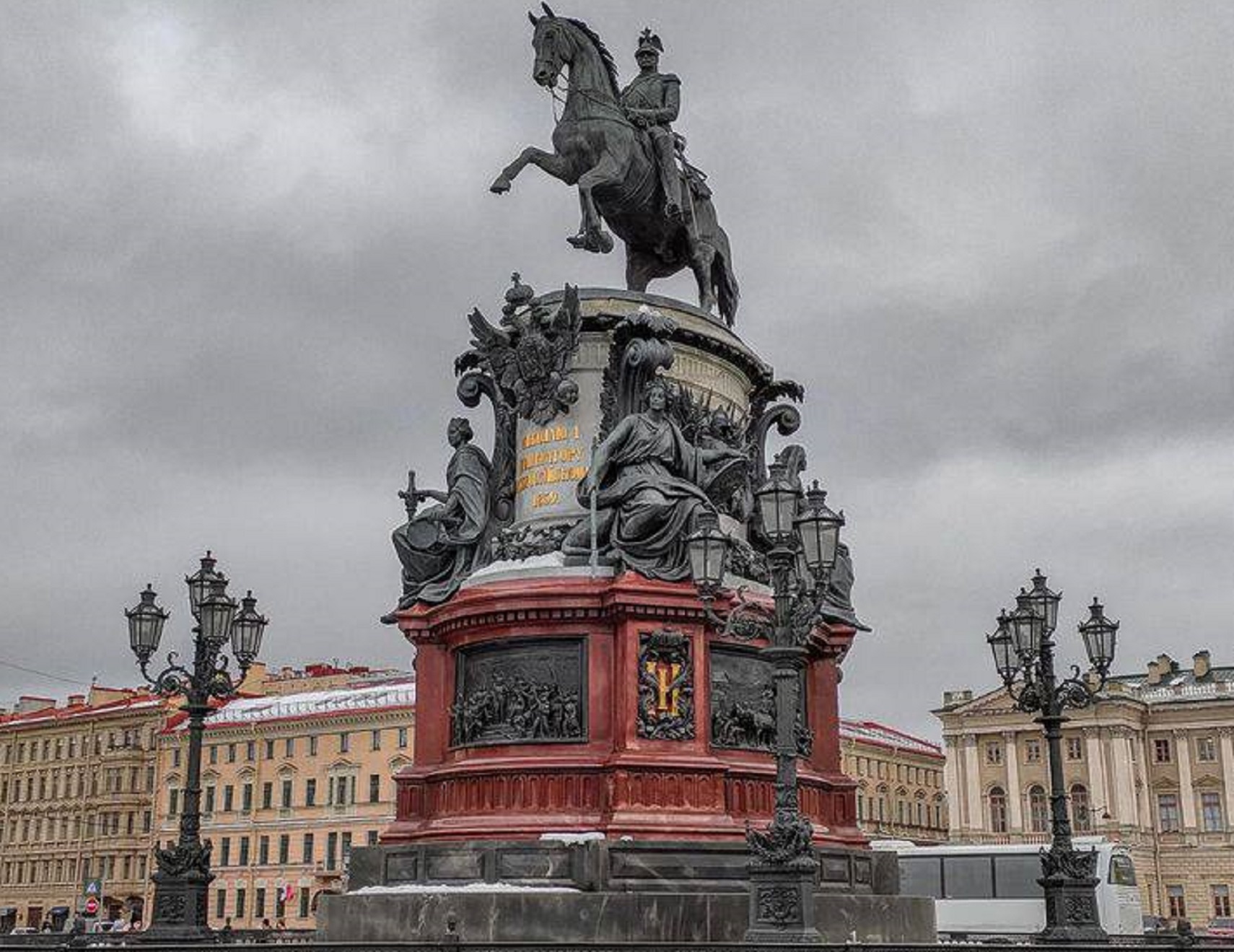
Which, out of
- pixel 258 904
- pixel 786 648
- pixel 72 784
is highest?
pixel 72 784

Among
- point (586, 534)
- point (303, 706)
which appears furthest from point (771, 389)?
point (303, 706)

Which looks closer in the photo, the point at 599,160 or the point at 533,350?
the point at 533,350

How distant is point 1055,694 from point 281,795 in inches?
2676

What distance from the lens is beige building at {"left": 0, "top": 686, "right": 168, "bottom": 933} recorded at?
3541 inches

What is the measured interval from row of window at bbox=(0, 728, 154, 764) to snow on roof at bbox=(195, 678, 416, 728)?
5.76m

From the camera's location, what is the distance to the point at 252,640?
2197 cm

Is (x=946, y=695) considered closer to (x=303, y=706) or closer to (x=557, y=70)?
(x=303, y=706)

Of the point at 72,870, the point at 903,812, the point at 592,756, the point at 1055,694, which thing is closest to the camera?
the point at 592,756

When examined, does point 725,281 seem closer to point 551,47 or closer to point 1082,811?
point 551,47

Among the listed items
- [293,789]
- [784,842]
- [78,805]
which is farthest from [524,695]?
[78,805]

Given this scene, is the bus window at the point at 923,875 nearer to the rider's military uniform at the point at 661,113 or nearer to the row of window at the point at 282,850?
the rider's military uniform at the point at 661,113

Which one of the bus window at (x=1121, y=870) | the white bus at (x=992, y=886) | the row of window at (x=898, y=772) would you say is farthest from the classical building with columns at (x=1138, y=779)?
the white bus at (x=992, y=886)

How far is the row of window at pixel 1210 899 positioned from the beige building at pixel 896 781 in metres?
16.0

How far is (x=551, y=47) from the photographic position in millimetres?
23438
